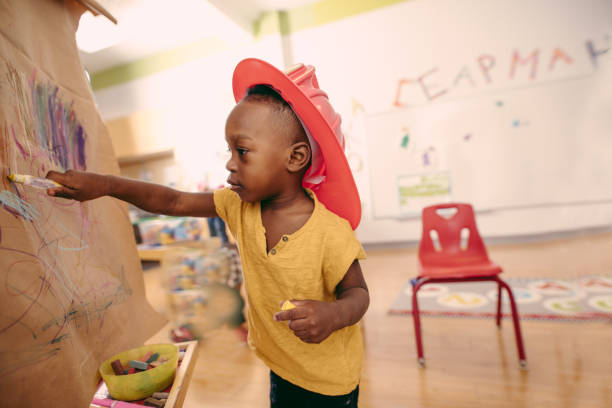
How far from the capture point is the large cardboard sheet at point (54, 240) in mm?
442

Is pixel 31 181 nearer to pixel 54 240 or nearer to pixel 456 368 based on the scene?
pixel 54 240

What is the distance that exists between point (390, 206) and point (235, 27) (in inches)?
91.8

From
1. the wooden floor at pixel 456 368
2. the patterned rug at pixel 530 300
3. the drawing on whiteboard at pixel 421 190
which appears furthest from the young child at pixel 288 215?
the drawing on whiteboard at pixel 421 190

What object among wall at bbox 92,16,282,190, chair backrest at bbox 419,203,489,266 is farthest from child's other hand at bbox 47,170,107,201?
wall at bbox 92,16,282,190

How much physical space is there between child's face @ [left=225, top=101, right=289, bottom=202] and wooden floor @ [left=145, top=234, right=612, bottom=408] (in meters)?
0.98

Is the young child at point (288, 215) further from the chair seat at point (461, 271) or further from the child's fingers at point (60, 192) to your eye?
the chair seat at point (461, 271)

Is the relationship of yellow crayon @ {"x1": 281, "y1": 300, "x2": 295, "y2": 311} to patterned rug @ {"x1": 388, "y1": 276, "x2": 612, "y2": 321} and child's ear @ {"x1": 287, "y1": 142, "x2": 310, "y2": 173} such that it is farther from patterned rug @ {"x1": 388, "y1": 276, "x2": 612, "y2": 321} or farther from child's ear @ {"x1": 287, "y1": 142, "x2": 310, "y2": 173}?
patterned rug @ {"x1": 388, "y1": 276, "x2": 612, "y2": 321}

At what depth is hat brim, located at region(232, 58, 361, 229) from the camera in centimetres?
60

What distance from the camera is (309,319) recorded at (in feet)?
1.56

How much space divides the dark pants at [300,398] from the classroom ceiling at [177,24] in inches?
109

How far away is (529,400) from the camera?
1153 millimetres

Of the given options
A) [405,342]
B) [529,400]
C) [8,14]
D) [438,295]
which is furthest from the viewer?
[438,295]

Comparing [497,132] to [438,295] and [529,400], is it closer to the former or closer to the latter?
[438,295]

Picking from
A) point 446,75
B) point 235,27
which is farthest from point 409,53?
point 235,27
